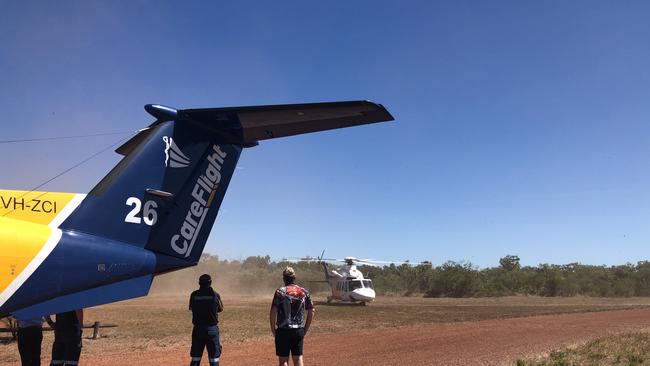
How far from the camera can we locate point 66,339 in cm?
654

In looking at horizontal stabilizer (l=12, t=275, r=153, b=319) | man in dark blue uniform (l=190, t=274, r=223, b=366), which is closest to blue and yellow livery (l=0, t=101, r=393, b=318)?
horizontal stabilizer (l=12, t=275, r=153, b=319)

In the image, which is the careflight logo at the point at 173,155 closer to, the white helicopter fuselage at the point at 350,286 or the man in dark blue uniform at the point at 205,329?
the man in dark blue uniform at the point at 205,329

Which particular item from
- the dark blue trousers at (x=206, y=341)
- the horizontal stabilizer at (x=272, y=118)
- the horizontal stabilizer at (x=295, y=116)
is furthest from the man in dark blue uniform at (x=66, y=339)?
the horizontal stabilizer at (x=295, y=116)

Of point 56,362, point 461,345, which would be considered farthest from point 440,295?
point 56,362

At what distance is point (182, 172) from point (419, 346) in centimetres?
946

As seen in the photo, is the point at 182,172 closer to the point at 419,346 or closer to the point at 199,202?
the point at 199,202

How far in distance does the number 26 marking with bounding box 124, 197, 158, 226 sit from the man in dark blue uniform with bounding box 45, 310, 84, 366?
1679 millimetres

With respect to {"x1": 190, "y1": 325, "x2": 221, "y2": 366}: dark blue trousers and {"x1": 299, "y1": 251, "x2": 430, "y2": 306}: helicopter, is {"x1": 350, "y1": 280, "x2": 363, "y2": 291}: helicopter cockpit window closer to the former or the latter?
{"x1": 299, "y1": 251, "x2": 430, "y2": 306}: helicopter

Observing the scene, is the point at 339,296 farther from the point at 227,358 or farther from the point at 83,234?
the point at 83,234

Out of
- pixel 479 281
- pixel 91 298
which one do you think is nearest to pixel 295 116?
pixel 91 298

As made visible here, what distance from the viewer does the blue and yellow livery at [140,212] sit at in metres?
5.20

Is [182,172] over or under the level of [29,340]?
over

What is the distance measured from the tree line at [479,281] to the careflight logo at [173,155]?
176ft

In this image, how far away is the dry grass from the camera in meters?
10.4
